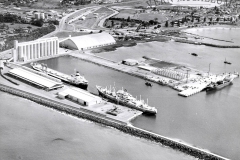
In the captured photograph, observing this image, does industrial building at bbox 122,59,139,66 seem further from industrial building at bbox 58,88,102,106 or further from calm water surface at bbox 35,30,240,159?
industrial building at bbox 58,88,102,106

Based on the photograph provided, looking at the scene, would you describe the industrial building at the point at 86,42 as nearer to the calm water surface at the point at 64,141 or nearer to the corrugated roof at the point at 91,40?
the corrugated roof at the point at 91,40

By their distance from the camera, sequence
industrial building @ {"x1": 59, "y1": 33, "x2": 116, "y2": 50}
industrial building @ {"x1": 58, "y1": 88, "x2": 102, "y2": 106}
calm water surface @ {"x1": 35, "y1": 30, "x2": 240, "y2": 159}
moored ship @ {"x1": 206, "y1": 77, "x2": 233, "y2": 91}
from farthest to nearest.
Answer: industrial building @ {"x1": 59, "y1": 33, "x2": 116, "y2": 50} < moored ship @ {"x1": 206, "y1": 77, "x2": 233, "y2": 91} < industrial building @ {"x1": 58, "y1": 88, "x2": 102, "y2": 106} < calm water surface @ {"x1": 35, "y1": 30, "x2": 240, "y2": 159}

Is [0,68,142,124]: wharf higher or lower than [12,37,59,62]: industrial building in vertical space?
lower

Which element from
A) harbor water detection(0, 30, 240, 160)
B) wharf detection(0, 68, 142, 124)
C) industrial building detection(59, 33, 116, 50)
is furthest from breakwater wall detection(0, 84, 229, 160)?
industrial building detection(59, 33, 116, 50)

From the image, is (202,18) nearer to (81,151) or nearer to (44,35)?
(44,35)

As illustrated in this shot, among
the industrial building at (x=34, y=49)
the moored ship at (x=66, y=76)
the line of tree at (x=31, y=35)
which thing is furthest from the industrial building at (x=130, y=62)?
the line of tree at (x=31, y=35)

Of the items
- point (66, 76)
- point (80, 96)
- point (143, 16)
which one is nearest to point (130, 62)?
point (66, 76)

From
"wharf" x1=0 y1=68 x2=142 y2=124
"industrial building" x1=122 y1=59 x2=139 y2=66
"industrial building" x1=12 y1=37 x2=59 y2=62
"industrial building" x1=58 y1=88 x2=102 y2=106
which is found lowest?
"wharf" x1=0 y1=68 x2=142 y2=124
